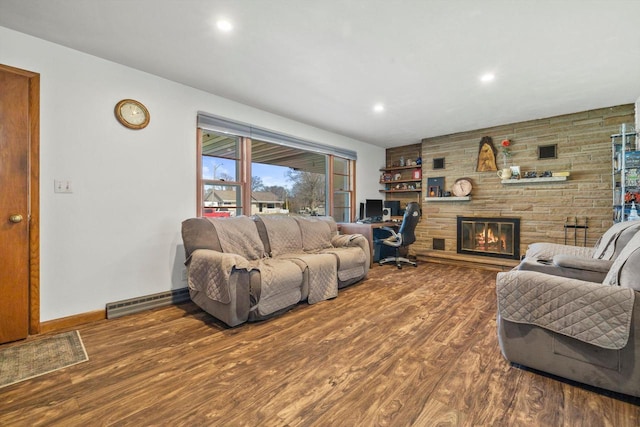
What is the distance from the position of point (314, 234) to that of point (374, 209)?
222 cm

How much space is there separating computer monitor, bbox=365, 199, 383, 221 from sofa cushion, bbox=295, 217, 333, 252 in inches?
68.6

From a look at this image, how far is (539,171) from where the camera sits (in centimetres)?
436

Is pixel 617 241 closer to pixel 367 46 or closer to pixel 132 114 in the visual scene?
pixel 367 46

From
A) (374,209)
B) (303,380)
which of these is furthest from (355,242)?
(303,380)

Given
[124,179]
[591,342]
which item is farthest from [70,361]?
[591,342]

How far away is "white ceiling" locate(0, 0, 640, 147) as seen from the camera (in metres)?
1.86

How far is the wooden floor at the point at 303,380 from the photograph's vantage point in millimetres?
1328

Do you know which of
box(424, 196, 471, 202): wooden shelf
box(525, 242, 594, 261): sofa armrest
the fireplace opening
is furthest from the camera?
box(424, 196, 471, 202): wooden shelf

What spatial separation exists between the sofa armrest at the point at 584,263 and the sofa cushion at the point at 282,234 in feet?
8.30

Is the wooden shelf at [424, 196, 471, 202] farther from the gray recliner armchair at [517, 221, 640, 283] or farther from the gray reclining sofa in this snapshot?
the gray recliner armchair at [517, 221, 640, 283]

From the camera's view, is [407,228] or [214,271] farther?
[407,228]

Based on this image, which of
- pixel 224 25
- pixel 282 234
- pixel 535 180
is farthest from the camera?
pixel 535 180

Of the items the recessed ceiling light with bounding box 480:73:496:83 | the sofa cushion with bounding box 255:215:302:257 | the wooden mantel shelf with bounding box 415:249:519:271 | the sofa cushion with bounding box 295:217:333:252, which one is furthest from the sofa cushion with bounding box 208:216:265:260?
the wooden mantel shelf with bounding box 415:249:519:271

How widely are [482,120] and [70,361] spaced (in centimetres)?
549
